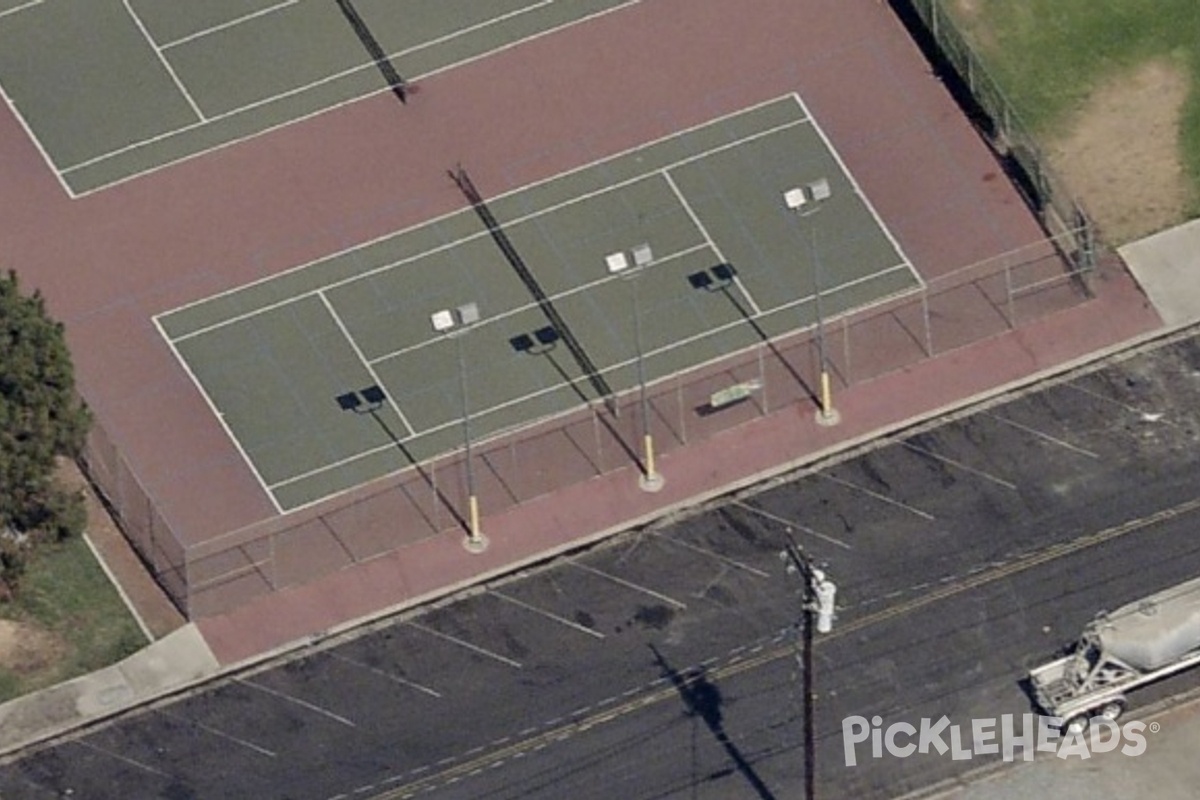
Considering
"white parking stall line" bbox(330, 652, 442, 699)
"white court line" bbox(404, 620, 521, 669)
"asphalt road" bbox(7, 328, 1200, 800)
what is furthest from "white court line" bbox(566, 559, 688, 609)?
"white parking stall line" bbox(330, 652, 442, 699)

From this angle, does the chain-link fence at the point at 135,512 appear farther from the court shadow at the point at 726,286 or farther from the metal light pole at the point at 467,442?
the court shadow at the point at 726,286

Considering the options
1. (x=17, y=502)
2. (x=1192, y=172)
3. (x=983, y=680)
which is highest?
(x=1192, y=172)

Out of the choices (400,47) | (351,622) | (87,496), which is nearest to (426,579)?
(351,622)

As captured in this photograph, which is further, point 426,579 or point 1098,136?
point 1098,136

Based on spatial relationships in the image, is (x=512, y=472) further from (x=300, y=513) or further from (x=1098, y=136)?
(x=1098, y=136)

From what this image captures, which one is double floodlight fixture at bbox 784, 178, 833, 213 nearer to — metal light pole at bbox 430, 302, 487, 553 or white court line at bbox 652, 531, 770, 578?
metal light pole at bbox 430, 302, 487, 553

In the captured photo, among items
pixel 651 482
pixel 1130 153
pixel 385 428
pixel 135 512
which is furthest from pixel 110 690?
pixel 1130 153
